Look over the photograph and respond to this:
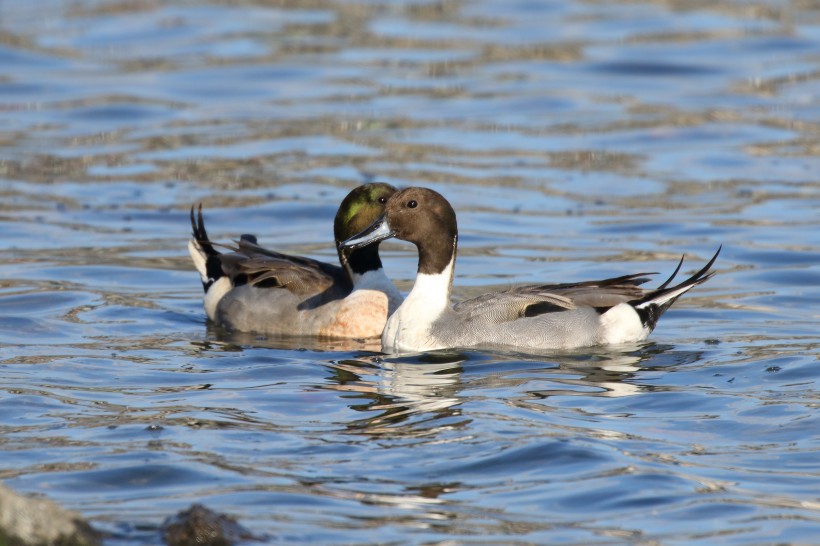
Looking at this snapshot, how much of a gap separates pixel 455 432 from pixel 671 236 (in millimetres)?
5765

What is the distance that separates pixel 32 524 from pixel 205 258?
561 centimetres

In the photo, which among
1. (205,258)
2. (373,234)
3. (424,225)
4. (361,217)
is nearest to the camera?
(424,225)

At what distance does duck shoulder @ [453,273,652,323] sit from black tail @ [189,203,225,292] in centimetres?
213

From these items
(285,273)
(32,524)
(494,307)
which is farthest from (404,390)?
(32,524)

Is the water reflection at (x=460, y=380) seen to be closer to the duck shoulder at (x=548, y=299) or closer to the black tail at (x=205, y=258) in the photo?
the duck shoulder at (x=548, y=299)

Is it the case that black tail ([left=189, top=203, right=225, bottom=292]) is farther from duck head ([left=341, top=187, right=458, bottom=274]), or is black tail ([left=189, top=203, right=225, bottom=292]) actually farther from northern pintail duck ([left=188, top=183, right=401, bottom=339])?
duck head ([left=341, top=187, right=458, bottom=274])

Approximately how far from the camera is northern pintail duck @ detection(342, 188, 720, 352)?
28.4ft

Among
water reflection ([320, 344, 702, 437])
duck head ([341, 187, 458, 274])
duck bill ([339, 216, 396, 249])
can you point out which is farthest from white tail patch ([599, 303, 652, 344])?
duck bill ([339, 216, 396, 249])

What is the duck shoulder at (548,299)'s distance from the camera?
8.67 meters

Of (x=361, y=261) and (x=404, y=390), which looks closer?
(x=404, y=390)

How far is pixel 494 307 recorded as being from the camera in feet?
28.6

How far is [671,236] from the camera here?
40.1 ft

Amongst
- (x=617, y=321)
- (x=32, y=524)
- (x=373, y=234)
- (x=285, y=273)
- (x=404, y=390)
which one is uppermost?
(x=373, y=234)

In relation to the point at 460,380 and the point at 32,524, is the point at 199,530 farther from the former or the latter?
the point at 460,380
